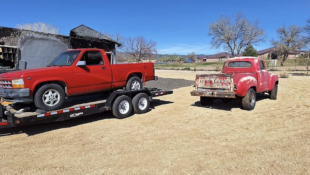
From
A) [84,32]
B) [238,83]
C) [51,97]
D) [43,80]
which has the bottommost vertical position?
[51,97]

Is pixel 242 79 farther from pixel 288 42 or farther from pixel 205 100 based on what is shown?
pixel 288 42

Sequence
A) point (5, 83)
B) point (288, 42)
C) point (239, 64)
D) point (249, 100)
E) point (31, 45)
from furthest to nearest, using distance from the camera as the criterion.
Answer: point (288, 42), point (31, 45), point (239, 64), point (249, 100), point (5, 83)

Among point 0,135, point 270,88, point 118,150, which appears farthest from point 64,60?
point 270,88

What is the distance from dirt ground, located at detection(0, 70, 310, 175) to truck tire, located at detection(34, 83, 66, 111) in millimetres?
767

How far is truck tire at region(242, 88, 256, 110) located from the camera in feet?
26.6

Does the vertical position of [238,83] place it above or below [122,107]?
above

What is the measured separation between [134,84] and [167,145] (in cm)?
337

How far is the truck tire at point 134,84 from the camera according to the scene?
7.80 meters

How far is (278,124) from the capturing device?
6508 mm

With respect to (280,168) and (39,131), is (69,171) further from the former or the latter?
(280,168)

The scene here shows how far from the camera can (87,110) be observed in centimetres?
649

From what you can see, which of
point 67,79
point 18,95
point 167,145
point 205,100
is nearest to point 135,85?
point 67,79

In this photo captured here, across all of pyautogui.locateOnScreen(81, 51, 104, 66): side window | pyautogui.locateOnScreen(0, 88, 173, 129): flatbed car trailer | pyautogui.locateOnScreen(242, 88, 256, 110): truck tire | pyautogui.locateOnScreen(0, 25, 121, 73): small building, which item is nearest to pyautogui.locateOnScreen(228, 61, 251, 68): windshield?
pyautogui.locateOnScreen(242, 88, 256, 110): truck tire

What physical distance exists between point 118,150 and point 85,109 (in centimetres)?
206
